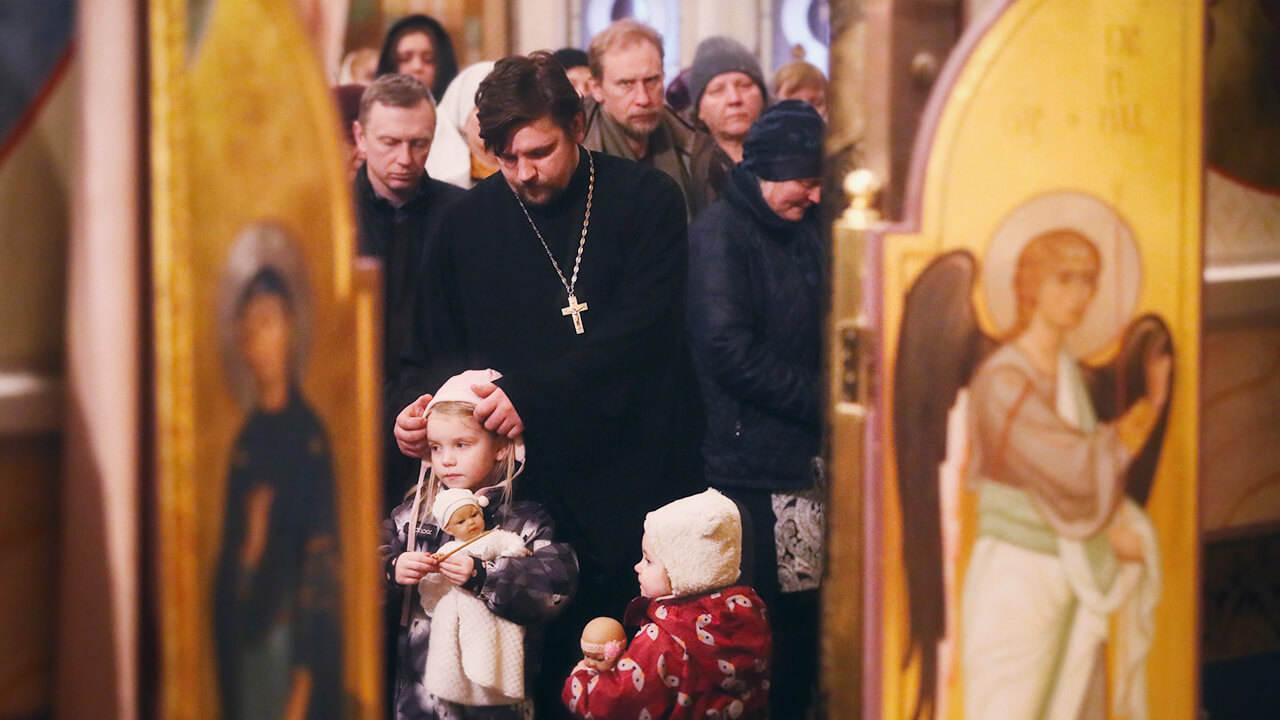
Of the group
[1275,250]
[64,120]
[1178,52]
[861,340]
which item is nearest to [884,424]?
[861,340]

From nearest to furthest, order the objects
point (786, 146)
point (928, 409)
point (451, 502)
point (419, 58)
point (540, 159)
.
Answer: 1. point (928, 409)
2. point (451, 502)
3. point (540, 159)
4. point (786, 146)
5. point (419, 58)

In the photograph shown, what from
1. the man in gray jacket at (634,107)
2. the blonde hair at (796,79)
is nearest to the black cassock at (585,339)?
the man in gray jacket at (634,107)

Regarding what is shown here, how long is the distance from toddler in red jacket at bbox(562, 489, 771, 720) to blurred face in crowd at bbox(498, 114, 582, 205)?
77 centimetres

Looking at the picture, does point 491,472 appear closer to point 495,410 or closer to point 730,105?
point 495,410

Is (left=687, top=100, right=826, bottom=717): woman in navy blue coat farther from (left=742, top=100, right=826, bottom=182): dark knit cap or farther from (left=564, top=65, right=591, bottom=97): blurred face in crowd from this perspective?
(left=564, top=65, right=591, bottom=97): blurred face in crowd

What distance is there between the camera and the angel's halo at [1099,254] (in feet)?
8.45

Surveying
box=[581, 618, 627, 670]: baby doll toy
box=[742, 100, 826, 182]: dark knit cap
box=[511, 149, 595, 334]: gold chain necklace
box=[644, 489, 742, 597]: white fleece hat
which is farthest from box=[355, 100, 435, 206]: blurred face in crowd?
box=[581, 618, 627, 670]: baby doll toy

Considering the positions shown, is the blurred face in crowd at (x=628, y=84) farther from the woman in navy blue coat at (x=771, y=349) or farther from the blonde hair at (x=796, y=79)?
the blonde hair at (x=796, y=79)

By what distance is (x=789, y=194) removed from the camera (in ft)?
10.4

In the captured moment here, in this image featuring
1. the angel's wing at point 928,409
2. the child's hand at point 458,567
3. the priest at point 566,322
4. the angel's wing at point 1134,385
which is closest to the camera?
the angel's wing at point 928,409

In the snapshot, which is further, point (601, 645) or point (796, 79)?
point (796, 79)

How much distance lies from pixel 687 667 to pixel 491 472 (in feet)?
2.08

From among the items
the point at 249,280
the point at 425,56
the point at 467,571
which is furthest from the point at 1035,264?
the point at 425,56

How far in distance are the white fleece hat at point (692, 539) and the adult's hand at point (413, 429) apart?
543 millimetres
